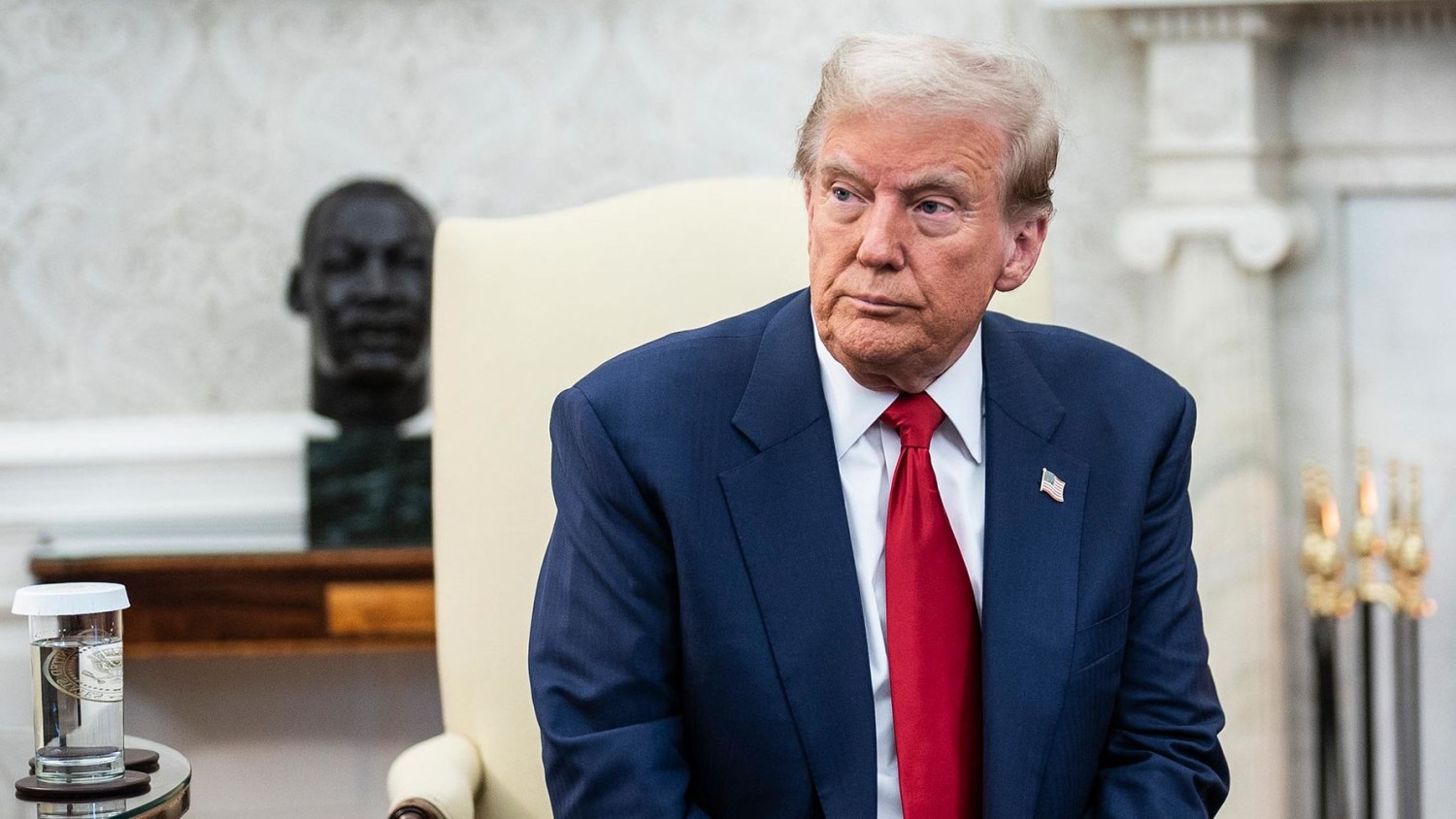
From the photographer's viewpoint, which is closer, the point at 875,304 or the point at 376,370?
the point at 875,304

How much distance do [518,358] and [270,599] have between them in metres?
0.93

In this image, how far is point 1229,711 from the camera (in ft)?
8.83

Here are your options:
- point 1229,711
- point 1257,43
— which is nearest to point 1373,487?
point 1229,711

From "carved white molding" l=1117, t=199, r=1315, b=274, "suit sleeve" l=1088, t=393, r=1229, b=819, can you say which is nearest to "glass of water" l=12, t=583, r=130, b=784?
"suit sleeve" l=1088, t=393, r=1229, b=819

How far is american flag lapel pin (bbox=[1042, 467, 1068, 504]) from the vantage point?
142 cm

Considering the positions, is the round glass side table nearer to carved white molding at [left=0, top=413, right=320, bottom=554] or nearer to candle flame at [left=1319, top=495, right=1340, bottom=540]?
carved white molding at [left=0, top=413, right=320, bottom=554]

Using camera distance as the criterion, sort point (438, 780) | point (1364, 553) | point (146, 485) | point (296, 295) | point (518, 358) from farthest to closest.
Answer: point (146, 485) → point (296, 295) → point (1364, 553) → point (518, 358) → point (438, 780)

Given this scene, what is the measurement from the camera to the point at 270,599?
2447mm

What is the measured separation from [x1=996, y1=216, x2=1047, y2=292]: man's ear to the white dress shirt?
0.26 feet

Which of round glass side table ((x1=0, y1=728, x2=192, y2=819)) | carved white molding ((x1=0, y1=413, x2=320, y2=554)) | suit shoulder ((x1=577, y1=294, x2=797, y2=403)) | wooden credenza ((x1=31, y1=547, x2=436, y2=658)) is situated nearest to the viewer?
round glass side table ((x1=0, y1=728, x2=192, y2=819))

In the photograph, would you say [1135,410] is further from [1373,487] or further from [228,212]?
[228,212]

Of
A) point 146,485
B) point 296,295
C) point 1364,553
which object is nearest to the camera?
point 1364,553

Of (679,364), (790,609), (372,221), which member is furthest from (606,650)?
(372,221)

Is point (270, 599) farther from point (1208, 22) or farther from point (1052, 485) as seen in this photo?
point (1208, 22)
